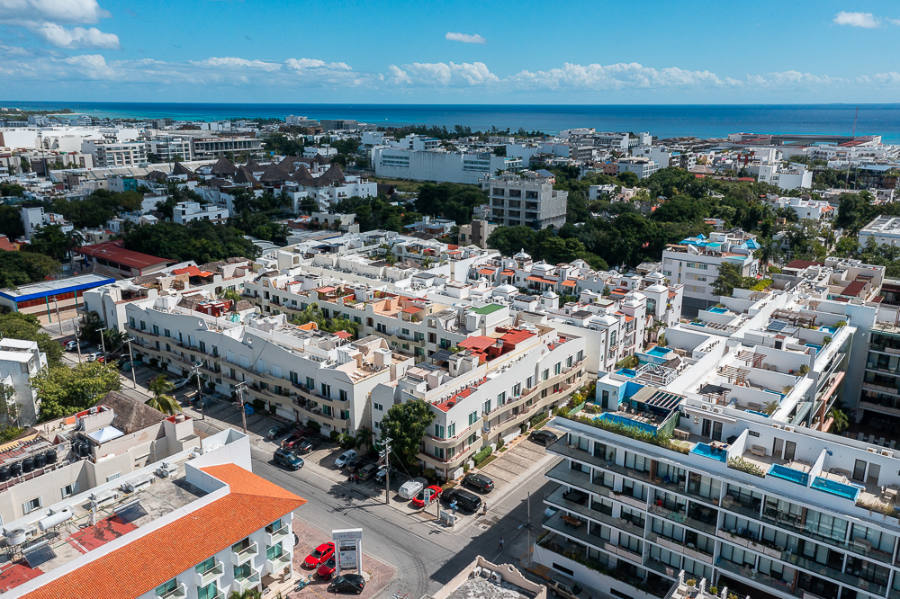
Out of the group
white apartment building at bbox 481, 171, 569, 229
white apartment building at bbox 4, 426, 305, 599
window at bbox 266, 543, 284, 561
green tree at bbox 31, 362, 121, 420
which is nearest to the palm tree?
green tree at bbox 31, 362, 121, 420

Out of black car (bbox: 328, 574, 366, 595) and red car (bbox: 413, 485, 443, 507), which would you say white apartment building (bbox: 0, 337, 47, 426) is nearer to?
black car (bbox: 328, 574, 366, 595)

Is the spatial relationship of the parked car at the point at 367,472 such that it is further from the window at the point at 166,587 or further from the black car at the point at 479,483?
the window at the point at 166,587

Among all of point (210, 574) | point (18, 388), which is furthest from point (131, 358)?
point (210, 574)

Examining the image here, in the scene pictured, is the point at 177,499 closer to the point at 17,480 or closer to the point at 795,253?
the point at 17,480

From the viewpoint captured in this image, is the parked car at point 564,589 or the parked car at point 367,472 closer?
the parked car at point 564,589

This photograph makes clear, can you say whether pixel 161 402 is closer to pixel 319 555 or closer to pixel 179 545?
pixel 319 555

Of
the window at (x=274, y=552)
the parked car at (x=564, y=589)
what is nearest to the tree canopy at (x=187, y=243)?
the window at (x=274, y=552)

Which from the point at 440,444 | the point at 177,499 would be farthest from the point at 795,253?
the point at 177,499
